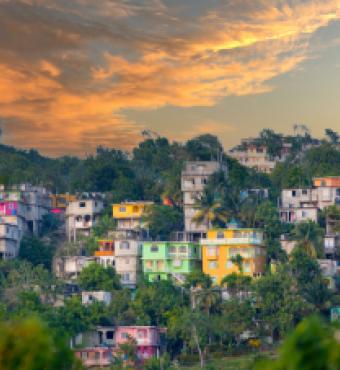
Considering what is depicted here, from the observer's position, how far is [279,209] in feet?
222

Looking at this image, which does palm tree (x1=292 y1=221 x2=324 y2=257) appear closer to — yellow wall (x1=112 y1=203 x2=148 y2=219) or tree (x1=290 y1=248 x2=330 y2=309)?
tree (x1=290 y1=248 x2=330 y2=309)

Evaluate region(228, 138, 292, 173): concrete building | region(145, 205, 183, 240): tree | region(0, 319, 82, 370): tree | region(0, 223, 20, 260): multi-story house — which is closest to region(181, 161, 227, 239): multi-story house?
region(145, 205, 183, 240): tree

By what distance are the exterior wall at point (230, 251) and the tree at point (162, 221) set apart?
440cm

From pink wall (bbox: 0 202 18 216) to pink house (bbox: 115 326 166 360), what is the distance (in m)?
13.6

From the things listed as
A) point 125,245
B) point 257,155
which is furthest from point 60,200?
point 257,155

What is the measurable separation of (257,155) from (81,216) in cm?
2514

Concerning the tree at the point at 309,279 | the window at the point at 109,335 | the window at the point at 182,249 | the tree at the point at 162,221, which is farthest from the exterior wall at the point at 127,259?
the tree at the point at 309,279

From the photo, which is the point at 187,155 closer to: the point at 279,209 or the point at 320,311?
the point at 279,209

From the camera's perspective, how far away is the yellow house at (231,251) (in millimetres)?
60781

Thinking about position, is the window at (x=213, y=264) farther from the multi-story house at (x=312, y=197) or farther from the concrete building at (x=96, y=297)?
the multi-story house at (x=312, y=197)

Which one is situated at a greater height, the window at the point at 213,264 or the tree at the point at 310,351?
the window at the point at 213,264

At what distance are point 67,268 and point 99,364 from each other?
9.35 m

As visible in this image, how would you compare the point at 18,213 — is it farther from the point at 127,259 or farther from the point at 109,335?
the point at 109,335

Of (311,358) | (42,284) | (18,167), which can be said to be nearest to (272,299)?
(42,284)
